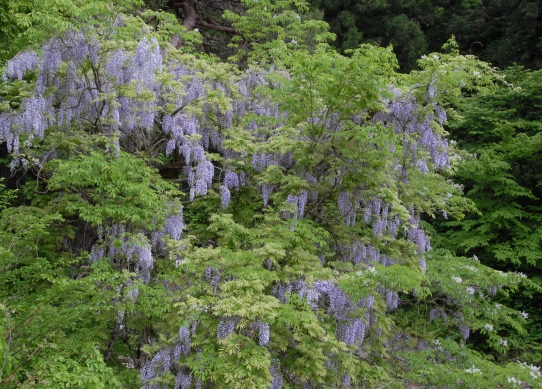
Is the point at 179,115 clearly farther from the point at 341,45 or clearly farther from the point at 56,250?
the point at 341,45

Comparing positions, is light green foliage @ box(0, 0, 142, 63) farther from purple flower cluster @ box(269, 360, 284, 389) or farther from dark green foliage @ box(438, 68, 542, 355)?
dark green foliage @ box(438, 68, 542, 355)

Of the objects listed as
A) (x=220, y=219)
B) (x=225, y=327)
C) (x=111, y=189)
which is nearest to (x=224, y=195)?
(x=220, y=219)

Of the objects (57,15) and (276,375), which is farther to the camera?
(57,15)

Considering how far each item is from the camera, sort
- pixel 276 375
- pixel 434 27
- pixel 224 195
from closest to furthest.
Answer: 1. pixel 276 375
2. pixel 224 195
3. pixel 434 27

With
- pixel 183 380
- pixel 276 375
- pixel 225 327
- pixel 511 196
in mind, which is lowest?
pixel 183 380

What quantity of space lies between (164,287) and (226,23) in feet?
31.8

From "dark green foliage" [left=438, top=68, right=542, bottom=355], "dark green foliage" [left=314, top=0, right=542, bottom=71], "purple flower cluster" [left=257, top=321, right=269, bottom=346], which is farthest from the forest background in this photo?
"dark green foliage" [left=314, top=0, right=542, bottom=71]

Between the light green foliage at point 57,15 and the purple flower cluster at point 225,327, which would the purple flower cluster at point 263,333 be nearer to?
the purple flower cluster at point 225,327

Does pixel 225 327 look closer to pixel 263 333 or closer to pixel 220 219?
pixel 263 333

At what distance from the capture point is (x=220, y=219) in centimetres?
571

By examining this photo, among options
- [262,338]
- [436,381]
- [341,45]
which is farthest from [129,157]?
[341,45]

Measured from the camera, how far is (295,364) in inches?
195

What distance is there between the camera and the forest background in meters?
4.73

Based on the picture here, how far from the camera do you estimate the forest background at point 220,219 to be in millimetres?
4734
